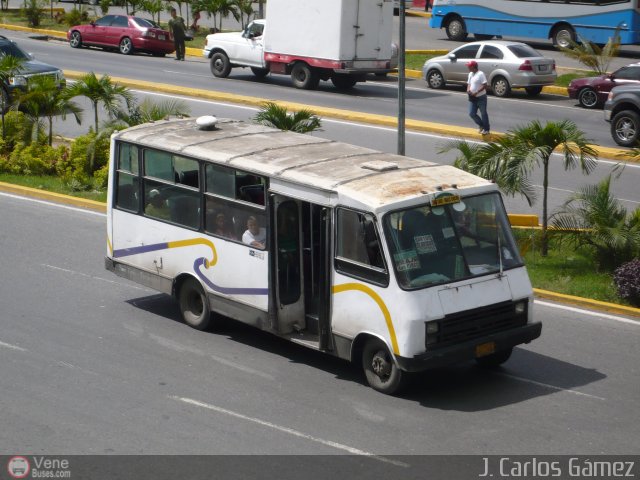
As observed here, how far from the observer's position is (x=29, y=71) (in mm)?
28359

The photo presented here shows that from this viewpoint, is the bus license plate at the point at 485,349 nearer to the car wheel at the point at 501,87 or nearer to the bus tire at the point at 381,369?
the bus tire at the point at 381,369

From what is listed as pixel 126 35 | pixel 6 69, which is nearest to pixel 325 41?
pixel 126 35

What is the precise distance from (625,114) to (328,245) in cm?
1503

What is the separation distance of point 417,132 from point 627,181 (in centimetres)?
618

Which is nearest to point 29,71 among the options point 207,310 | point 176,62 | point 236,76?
point 236,76

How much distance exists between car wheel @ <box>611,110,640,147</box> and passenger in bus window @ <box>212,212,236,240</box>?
14250 mm

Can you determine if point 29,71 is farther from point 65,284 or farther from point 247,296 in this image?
point 247,296

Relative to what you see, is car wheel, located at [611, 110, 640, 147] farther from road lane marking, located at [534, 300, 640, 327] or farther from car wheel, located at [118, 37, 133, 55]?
car wheel, located at [118, 37, 133, 55]

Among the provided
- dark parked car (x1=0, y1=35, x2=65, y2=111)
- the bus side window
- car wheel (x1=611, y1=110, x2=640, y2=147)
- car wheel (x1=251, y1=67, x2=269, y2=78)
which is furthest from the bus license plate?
car wheel (x1=251, y1=67, x2=269, y2=78)

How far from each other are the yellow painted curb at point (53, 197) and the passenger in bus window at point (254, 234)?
7.09 m

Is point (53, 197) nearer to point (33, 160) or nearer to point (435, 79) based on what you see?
point (33, 160)

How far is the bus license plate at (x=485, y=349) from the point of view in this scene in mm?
10773

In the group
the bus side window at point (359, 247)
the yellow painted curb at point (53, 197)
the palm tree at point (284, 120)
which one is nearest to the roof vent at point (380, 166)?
the bus side window at point (359, 247)

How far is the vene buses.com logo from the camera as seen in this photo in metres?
9.24
